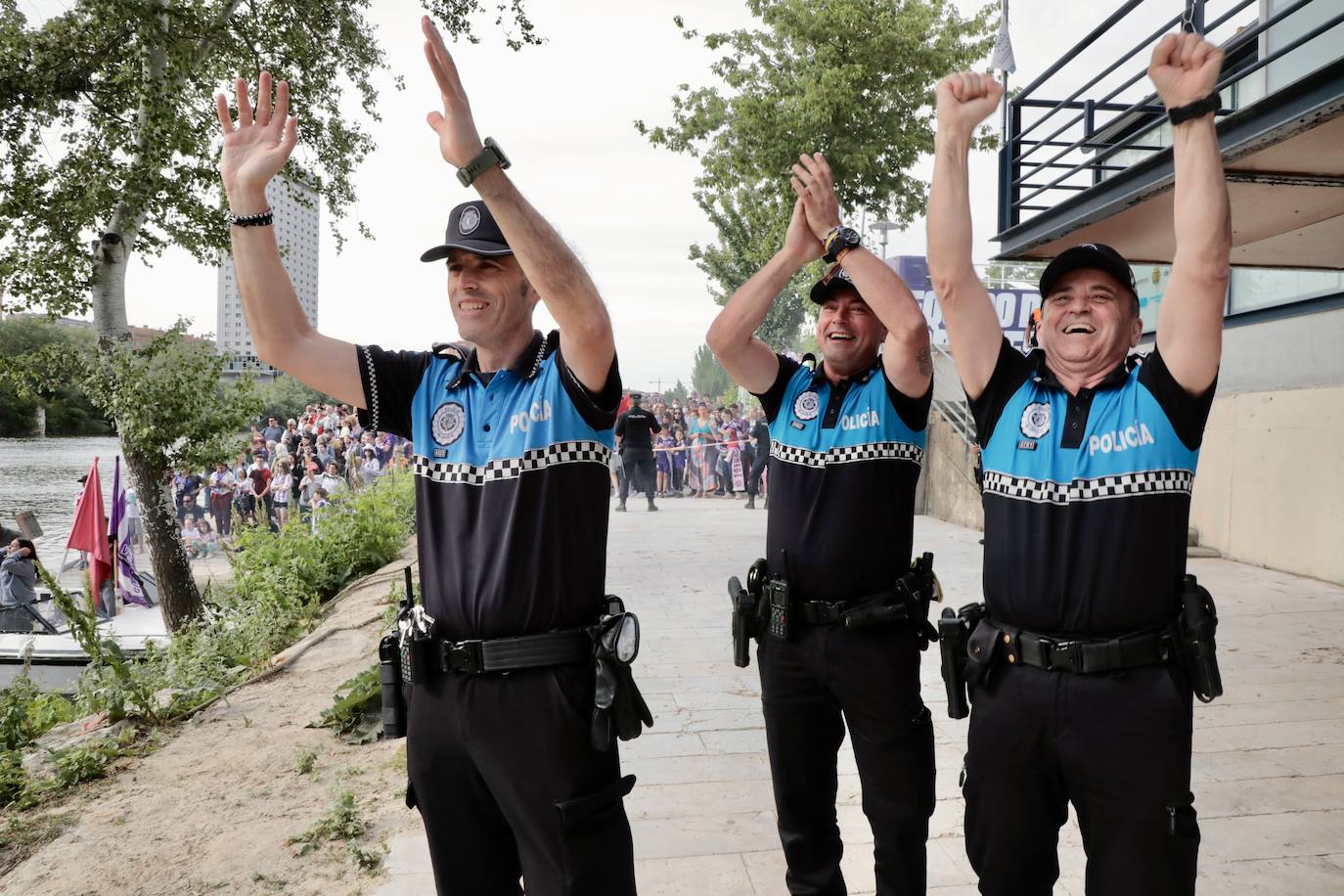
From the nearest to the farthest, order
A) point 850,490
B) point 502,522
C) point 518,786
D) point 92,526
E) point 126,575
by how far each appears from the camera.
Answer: point 518,786 → point 502,522 → point 850,490 → point 92,526 → point 126,575

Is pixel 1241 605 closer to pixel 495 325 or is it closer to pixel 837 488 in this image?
pixel 837 488

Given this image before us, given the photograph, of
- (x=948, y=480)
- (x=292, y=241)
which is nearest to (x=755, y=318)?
(x=292, y=241)

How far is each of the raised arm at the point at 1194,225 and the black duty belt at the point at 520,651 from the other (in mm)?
1626

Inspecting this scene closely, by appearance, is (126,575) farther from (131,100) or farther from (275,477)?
(131,100)

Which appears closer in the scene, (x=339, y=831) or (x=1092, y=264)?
(x=1092, y=264)

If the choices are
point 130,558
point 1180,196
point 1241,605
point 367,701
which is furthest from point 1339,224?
point 130,558

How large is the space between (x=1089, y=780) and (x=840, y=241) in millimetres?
1746

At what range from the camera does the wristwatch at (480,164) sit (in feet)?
6.30

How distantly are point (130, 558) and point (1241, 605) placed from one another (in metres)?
15.7

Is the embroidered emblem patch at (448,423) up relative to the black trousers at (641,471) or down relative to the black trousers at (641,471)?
up

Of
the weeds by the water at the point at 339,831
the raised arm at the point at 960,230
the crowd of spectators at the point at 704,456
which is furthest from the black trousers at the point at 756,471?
the raised arm at the point at 960,230

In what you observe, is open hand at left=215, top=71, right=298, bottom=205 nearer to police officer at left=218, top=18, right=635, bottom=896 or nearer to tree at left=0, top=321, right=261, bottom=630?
police officer at left=218, top=18, right=635, bottom=896

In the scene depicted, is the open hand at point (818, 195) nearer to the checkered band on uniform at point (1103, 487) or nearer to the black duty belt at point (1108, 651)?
the checkered band on uniform at point (1103, 487)

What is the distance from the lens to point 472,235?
2.32 m
